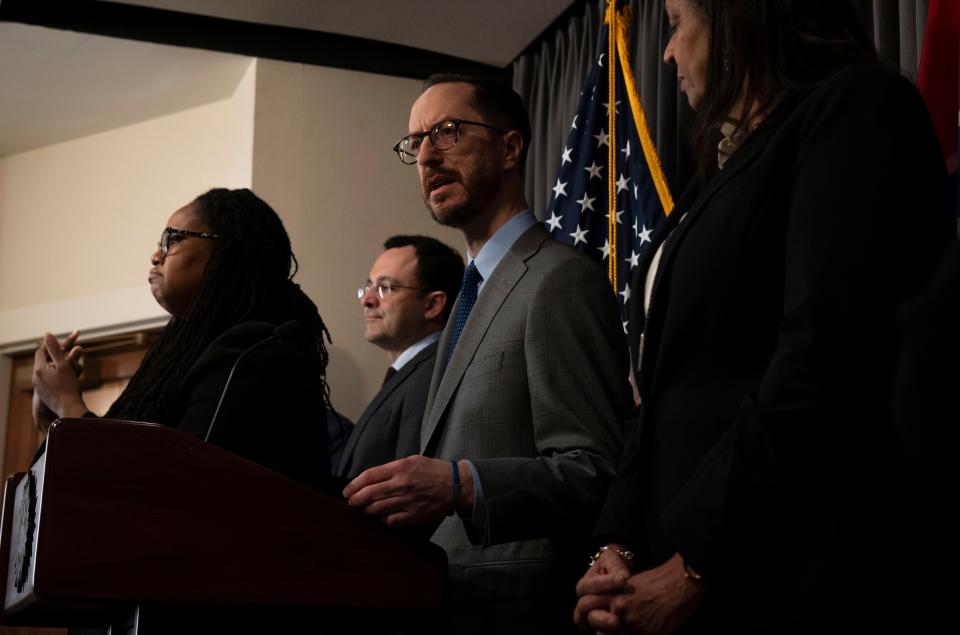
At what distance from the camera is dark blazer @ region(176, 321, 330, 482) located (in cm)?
196

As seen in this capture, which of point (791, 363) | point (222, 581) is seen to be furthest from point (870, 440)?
point (222, 581)

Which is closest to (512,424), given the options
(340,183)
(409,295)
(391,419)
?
(391,419)

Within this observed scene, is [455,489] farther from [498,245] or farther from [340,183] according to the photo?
[340,183]

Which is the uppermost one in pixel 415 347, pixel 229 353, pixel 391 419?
pixel 415 347

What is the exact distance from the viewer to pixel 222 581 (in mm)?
1405

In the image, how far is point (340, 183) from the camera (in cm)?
490

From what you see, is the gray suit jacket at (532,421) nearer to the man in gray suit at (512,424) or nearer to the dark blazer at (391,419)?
the man in gray suit at (512,424)

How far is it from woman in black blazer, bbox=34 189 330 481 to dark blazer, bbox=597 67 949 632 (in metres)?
0.53

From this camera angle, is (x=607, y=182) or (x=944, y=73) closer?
(x=944, y=73)

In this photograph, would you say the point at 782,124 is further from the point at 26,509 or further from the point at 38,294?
the point at 38,294

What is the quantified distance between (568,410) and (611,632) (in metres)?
0.56

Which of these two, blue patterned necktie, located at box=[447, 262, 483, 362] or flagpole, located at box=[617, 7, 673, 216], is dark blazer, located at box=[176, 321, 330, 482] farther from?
flagpole, located at box=[617, 7, 673, 216]

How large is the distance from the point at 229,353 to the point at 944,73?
1.56m

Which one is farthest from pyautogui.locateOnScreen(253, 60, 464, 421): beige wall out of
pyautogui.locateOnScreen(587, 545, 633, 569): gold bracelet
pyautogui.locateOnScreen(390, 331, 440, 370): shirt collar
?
pyautogui.locateOnScreen(587, 545, 633, 569): gold bracelet
